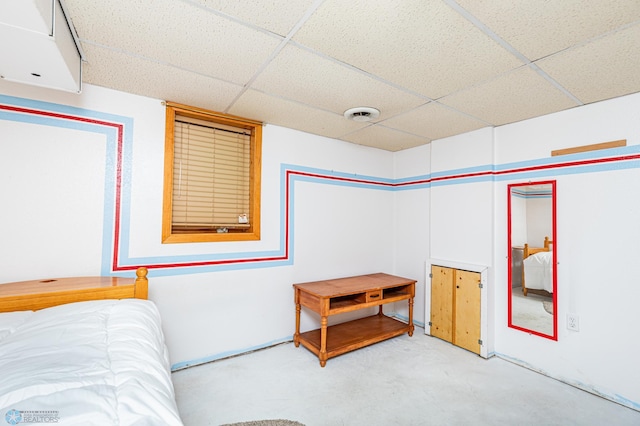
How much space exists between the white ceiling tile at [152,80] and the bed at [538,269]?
327 cm

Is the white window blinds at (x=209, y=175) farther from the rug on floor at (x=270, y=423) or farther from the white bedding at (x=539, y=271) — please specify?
the white bedding at (x=539, y=271)

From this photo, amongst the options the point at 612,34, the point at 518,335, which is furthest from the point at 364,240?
the point at 612,34

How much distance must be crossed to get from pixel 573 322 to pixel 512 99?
6.94 feet

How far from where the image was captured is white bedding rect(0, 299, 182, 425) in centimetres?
87

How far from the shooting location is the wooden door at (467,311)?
316cm

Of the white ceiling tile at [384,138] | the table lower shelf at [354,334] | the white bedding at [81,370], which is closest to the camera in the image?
the white bedding at [81,370]

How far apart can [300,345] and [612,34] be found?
142 inches

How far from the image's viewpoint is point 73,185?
2268mm

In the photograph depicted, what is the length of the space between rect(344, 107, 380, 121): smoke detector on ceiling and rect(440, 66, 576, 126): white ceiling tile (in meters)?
0.63

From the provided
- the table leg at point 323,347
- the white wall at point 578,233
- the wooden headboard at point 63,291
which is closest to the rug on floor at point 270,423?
the table leg at point 323,347

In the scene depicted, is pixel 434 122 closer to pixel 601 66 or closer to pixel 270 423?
pixel 601 66

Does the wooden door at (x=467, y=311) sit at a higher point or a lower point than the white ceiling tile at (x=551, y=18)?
lower

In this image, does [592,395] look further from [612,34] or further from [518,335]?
[612,34]

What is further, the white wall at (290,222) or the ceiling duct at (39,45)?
the white wall at (290,222)
